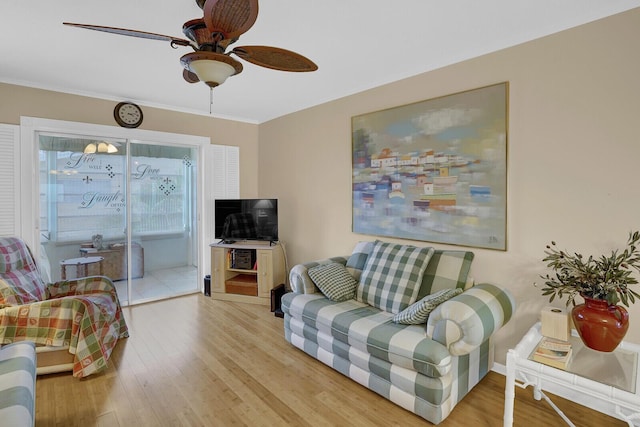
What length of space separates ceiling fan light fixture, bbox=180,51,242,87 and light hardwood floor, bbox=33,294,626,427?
6.50ft

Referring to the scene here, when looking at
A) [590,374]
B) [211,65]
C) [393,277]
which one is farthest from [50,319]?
[590,374]

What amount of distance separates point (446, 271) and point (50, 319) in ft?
9.61

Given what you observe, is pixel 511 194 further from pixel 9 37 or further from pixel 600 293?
pixel 9 37

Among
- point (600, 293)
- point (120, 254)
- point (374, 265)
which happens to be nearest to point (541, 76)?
point (600, 293)

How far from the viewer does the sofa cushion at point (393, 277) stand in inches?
101

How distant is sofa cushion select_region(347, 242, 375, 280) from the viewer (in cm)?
307

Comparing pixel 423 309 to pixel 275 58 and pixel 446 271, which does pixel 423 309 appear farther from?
pixel 275 58

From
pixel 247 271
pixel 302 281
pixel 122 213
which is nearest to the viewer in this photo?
pixel 302 281

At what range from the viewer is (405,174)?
307 cm

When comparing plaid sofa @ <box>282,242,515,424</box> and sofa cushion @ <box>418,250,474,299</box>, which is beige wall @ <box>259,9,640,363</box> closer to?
sofa cushion @ <box>418,250,474,299</box>

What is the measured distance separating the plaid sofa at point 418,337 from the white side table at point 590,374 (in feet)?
0.93

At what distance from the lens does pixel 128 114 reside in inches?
154

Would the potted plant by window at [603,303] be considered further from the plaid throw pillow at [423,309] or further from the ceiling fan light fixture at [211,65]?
the ceiling fan light fixture at [211,65]

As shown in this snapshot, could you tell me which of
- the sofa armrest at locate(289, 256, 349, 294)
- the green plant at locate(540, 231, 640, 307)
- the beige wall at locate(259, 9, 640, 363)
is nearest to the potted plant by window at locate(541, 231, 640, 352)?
the green plant at locate(540, 231, 640, 307)
